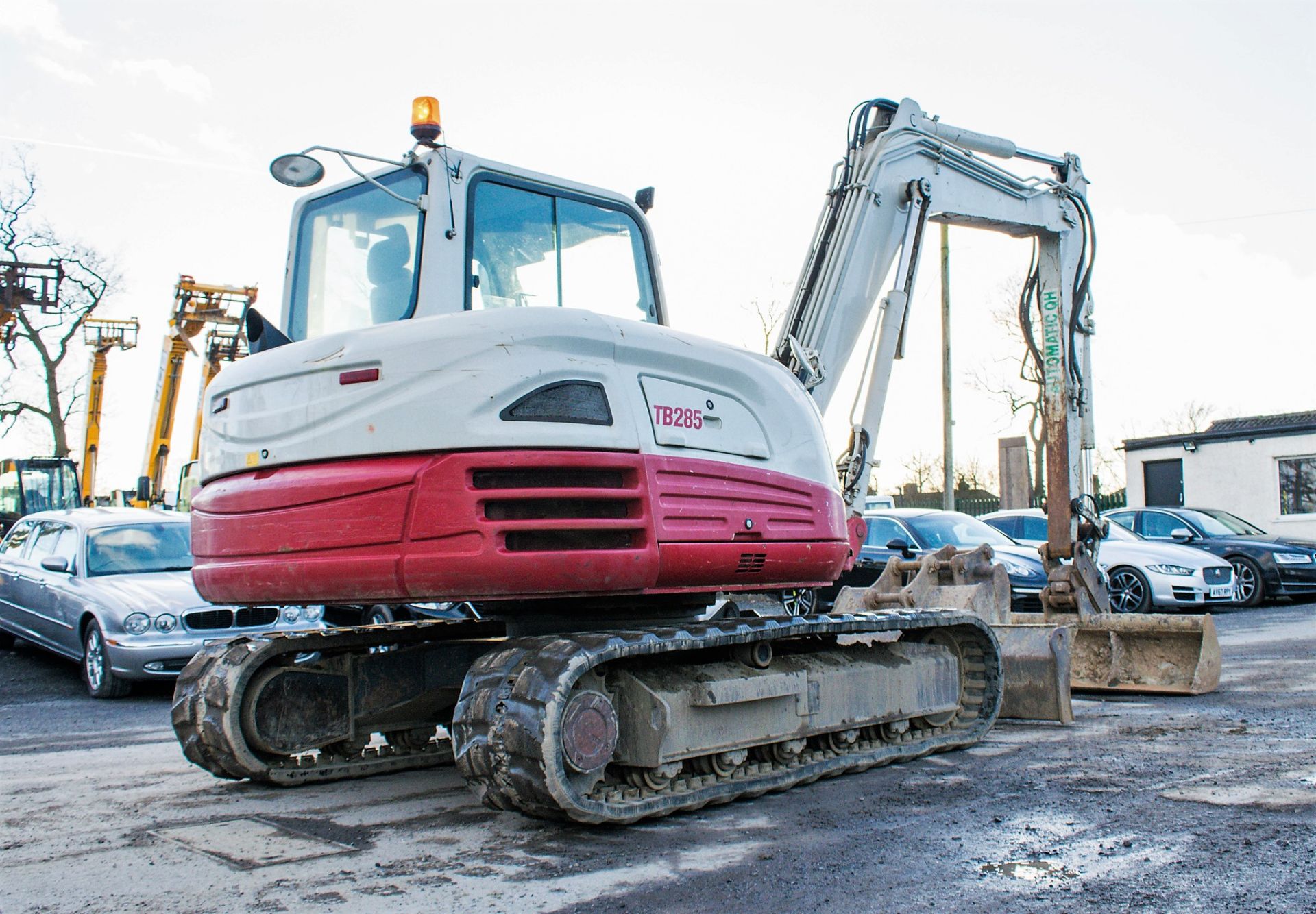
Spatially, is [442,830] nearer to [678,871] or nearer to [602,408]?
[678,871]

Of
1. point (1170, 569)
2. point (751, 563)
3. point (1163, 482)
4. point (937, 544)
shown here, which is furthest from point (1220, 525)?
point (751, 563)

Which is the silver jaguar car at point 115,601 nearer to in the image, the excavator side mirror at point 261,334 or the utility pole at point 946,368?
the excavator side mirror at point 261,334

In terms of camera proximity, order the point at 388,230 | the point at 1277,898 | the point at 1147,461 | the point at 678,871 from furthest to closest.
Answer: the point at 1147,461
the point at 388,230
the point at 678,871
the point at 1277,898

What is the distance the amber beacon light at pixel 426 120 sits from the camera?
545 cm

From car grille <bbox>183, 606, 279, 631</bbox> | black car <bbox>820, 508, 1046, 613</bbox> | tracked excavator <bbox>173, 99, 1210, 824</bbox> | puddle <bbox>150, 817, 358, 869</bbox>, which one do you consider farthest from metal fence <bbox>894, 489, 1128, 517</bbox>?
puddle <bbox>150, 817, 358, 869</bbox>

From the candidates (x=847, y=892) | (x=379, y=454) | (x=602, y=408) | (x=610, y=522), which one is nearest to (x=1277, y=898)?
(x=847, y=892)

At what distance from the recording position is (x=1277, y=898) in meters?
3.96

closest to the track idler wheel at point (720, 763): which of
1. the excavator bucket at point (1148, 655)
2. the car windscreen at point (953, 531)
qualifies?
the excavator bucket at point (1148, 655)

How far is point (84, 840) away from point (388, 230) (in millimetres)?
3029

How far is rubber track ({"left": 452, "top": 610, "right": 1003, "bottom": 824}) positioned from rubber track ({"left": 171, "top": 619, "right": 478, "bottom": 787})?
1.50m

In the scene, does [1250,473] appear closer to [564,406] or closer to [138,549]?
[138,549]

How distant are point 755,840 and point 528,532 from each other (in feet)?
5.12

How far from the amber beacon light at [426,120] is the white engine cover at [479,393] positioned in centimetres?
92

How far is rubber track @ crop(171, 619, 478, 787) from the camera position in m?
5.97
